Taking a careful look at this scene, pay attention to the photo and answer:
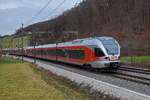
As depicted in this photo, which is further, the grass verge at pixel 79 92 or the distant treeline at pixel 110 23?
the distant treeline at pixel 110 23

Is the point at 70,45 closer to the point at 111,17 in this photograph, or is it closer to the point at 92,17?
the point at 111,17

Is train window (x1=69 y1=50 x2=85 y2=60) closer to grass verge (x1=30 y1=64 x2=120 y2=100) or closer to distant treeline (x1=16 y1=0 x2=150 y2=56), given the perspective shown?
grass verge (x1=30 y1=64 x2=120 y2=100)

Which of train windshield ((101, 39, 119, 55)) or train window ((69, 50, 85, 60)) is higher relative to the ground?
train windshield ((101, 39, 119, 55))

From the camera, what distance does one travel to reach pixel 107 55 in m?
17.1

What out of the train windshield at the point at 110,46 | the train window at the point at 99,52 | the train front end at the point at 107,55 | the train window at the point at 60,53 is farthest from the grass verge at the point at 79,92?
the train window at the point at 60,53

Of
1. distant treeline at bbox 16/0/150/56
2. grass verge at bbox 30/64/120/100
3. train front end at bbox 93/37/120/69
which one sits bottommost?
grass verge at bbox 30/64/120/100

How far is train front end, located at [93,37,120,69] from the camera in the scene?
1709cm

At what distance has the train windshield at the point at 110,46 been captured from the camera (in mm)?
17391

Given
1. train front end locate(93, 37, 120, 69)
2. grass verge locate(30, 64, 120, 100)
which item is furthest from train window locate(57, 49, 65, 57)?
grass verge locate(30, 64, 120, 100)

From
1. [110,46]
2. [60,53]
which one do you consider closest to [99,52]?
[110,46]

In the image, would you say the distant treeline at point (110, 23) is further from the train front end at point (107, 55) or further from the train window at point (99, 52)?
the train front end at point (107, 55)

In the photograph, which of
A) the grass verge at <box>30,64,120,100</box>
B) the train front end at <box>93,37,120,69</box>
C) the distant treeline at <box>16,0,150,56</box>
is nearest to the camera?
the grass verge at <box>30,64,120,100</box>

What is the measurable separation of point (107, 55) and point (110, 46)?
104 centimetres

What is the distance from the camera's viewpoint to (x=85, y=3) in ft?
300
